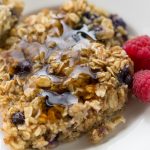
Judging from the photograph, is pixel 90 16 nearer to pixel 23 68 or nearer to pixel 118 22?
pixel 118 22

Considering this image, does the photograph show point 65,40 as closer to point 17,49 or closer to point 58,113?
point 17,49

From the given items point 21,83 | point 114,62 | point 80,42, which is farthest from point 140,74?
point 21,83

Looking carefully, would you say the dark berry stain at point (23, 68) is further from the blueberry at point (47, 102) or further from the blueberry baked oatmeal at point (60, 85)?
the blueberry at point (47, 102)

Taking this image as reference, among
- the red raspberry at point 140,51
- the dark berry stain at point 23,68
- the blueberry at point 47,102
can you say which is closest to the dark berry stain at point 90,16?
the red raspberry at point 140,51

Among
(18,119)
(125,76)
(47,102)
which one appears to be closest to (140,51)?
(125,76)

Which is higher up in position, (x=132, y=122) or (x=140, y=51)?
(x=140, y=51)

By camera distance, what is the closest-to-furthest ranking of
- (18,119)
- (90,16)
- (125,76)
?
1. (18,119)
2. (125,76)
3. (90,16)

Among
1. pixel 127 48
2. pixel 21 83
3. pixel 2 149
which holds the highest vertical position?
pixel 127 48
